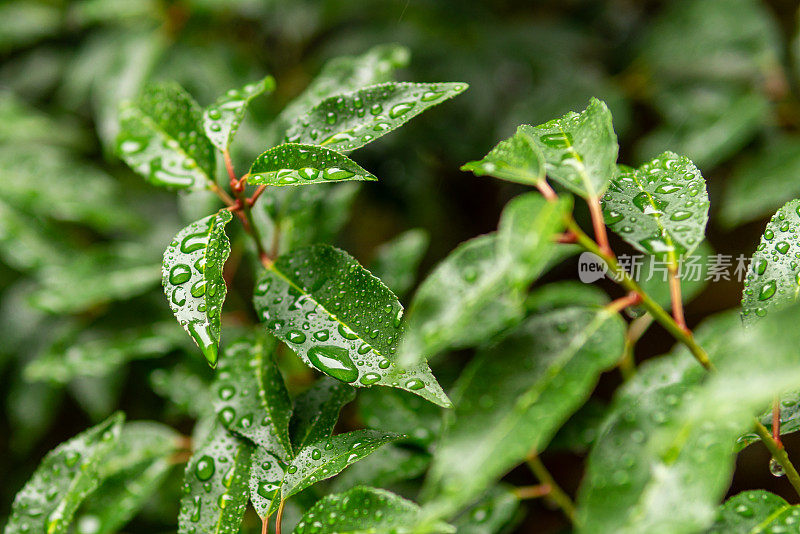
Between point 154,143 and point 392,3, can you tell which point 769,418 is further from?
point 392,3

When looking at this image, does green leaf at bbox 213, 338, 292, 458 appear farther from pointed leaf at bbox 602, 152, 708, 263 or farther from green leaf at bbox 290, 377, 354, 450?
pointed leaf at bbox 602, 152, 708, 263

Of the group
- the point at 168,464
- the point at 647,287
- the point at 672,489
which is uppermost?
the point at 672,489

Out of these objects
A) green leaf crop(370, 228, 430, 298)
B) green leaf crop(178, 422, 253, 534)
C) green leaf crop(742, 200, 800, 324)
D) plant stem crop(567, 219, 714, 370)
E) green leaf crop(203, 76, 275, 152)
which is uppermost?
green leaf crop(203, 76, 275, 152)

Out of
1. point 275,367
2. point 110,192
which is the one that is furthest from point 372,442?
point 110,192

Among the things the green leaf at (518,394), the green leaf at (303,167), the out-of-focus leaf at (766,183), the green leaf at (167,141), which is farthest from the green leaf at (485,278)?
the out-of-focus leaf at (766,183)

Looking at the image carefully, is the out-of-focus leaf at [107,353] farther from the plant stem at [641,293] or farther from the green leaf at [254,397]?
the plant stem at [641,293]

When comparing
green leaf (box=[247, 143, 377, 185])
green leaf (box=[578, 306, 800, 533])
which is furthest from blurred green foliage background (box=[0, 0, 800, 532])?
green leaf (box=[578, 306, 800, 533])

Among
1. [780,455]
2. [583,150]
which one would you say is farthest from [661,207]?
[780,455]
